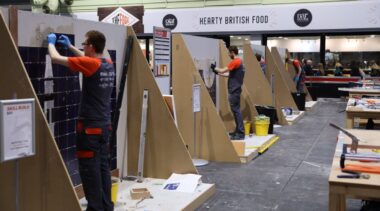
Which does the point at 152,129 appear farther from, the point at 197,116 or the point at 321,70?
the point at 321,70

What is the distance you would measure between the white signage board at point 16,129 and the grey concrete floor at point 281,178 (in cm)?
237

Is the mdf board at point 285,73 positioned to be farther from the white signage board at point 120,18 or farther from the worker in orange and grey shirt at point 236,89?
the worker in orange and grey shirt at point 236,89

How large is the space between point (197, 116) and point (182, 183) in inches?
77.5

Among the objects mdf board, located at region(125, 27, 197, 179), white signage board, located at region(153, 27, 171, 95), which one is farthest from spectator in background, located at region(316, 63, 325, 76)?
mdf board, located at region(125, 27, 197, 179)

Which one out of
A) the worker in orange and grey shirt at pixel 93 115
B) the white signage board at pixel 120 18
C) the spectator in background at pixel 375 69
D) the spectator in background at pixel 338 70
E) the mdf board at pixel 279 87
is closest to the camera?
the worker in orange and grey shirt at pixel 93 115

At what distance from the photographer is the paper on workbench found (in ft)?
17.0

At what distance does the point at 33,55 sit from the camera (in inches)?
162

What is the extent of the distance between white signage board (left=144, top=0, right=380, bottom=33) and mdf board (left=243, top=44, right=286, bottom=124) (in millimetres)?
6336

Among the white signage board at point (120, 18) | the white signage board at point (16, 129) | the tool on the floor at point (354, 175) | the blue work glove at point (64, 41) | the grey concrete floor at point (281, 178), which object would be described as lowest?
the grey concrete floor at point (281, 178)

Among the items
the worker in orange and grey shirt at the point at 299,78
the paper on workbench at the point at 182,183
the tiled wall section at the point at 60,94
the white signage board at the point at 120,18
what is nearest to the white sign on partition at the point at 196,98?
the paper on workbench at the point at 182,183

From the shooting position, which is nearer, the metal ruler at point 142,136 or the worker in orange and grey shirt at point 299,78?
the metal ruler at point 142,136

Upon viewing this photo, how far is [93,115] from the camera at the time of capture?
12.7ft

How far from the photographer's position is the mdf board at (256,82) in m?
10.3

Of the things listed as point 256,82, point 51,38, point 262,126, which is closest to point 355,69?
point 256,82
